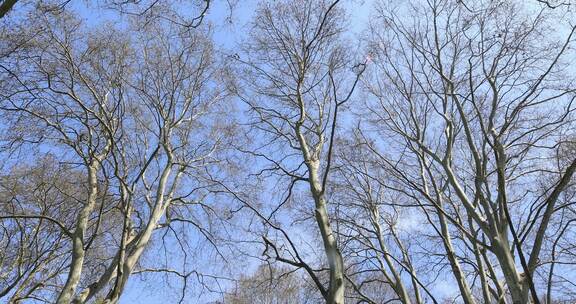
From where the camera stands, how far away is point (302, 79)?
7.39 m

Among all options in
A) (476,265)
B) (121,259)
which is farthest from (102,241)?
(476,265)

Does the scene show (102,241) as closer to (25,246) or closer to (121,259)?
(25,246)

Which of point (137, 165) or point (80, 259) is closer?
point (80, 259)

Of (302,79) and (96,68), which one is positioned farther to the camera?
(96,68)

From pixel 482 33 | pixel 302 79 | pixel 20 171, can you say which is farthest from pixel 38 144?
pixel 482 33

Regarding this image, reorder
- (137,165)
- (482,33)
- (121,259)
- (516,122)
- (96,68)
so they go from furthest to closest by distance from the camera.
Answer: (137,165), (96,68), (516,122), (482,33), (121,259)

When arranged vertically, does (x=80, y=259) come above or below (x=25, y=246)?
below

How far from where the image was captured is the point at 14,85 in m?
6.88

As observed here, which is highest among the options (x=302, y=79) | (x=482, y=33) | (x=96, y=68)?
(x=96, y=68)

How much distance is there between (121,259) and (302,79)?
387 centimetres

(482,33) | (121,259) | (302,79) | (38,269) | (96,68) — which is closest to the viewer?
(121,259)

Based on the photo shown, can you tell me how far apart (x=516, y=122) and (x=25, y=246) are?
10735mm

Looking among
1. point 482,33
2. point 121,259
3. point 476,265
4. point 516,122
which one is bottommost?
point 121,259

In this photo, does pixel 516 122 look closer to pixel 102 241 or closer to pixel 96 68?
pixel 96 68
